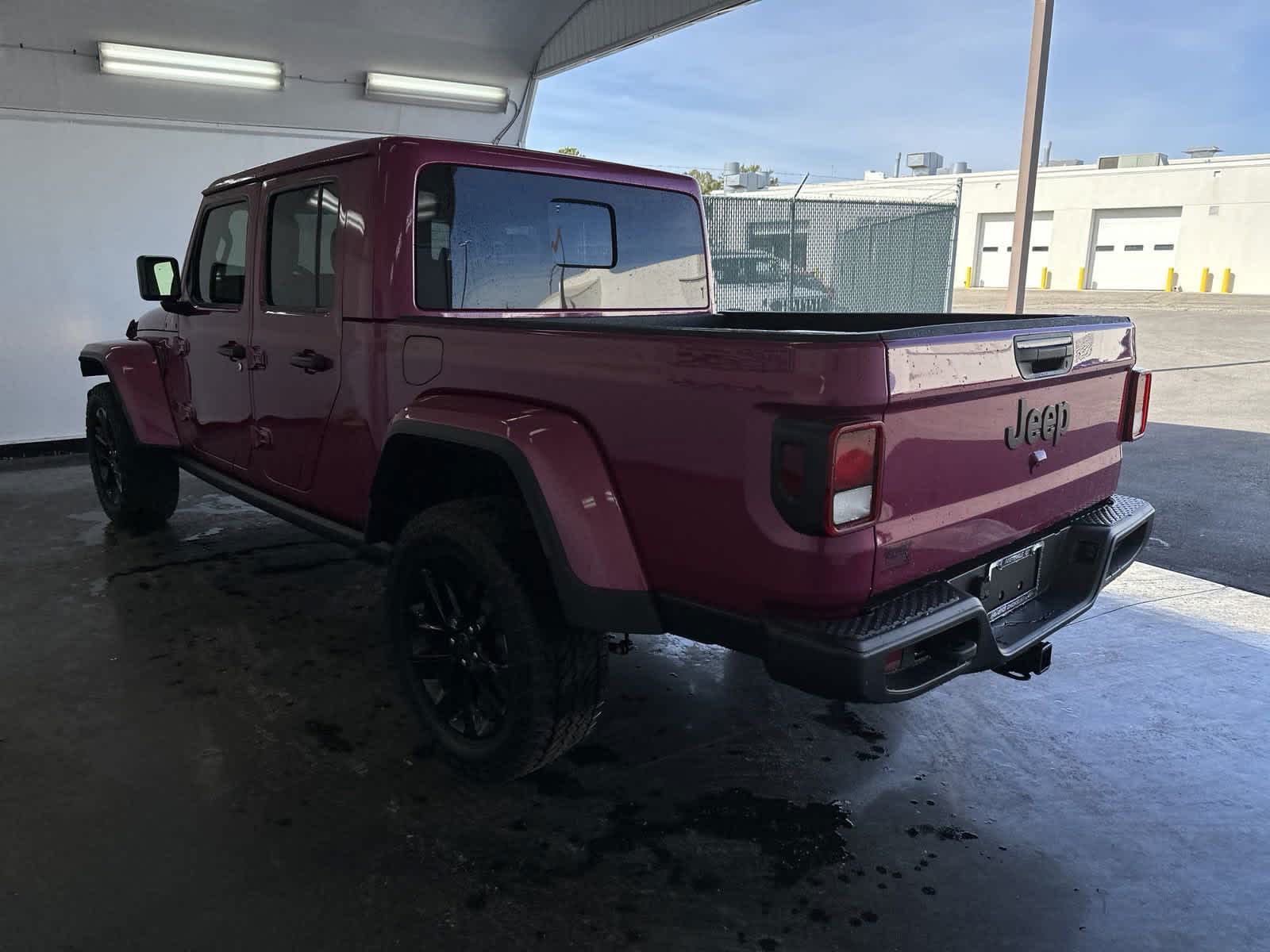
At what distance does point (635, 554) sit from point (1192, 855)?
1706 millimetres

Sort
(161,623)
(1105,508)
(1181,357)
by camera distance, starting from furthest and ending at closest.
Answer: (1181,357)
(161,623)
(1105,508)

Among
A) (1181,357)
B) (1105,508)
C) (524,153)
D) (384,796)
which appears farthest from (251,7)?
(1181,357)

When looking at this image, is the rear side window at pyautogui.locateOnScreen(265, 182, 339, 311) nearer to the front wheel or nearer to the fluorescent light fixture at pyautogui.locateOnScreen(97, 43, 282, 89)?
the front wheel

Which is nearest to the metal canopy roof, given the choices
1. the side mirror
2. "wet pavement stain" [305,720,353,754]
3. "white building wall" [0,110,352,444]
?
"white building wall" [0,110,352,444]

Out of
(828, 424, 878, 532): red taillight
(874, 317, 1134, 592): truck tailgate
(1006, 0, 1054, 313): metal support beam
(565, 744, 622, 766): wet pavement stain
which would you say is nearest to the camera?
(828, 424, 878, 532): red taillight

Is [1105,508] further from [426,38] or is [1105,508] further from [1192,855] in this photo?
[426,38]

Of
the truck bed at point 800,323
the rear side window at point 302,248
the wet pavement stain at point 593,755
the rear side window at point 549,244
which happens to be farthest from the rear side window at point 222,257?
the wet pavement stain at point 593,755

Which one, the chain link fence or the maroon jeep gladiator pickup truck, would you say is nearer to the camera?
the maroon jeep gladiator pickup truck

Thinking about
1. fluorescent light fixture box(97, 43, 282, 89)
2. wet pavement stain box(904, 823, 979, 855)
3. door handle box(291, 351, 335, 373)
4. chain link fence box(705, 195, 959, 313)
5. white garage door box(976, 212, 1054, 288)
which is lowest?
wet pavement stain box(904, 823, 979, 855)

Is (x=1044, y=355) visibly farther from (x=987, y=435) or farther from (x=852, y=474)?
(x=852, y=474)

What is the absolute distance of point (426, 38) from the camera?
7.67 meters

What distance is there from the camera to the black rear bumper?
193 centimetres

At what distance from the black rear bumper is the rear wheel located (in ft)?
12.8

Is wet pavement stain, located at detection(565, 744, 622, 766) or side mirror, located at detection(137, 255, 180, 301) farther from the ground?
side mirror, located at detection(137, 255, 180, 301)
